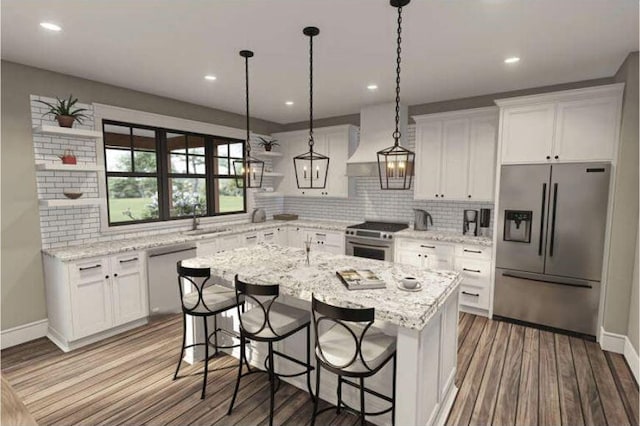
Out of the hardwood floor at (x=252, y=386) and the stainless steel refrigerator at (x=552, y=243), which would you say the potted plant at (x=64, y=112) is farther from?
the stainless steel refrigerator at (x=552, y=243)

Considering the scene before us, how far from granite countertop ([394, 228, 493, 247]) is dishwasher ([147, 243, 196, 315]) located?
2922mm

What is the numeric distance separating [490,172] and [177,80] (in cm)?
399

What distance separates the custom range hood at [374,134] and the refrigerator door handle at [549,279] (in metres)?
2.20

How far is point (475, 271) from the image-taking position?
4.12 meters

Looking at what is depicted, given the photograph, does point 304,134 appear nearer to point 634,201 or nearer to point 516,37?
point 516,37

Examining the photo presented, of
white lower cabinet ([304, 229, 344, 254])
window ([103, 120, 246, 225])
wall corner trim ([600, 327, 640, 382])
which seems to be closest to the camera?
wall corner trim ([600, 327, 640, 382])

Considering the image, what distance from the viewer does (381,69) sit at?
135 inches

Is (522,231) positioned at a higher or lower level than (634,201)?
lower

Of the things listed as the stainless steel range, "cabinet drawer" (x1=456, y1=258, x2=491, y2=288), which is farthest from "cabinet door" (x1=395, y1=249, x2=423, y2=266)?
"cabinet drawer" (x1=456, y1=258, x2=491, y2=288)

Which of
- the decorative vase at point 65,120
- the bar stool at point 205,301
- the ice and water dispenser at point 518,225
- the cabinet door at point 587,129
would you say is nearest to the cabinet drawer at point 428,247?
the ice and water dispenser at point 518,225

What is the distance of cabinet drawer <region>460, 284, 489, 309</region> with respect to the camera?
410 cm

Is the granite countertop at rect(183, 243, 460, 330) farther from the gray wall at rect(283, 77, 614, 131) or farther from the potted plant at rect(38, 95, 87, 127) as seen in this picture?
the gray wall at rect(283, 77, 614, 131)

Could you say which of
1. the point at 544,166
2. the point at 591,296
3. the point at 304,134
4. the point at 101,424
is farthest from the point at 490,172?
the point at 101,424

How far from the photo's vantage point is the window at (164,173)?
13.6ft
